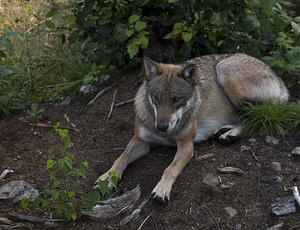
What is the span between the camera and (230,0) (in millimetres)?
5199

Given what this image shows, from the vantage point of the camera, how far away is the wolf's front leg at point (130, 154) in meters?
4.37

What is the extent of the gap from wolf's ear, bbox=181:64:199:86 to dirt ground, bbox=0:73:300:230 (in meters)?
0.94

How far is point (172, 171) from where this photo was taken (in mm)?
4047

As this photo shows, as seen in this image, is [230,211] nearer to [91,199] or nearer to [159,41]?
[91,199]

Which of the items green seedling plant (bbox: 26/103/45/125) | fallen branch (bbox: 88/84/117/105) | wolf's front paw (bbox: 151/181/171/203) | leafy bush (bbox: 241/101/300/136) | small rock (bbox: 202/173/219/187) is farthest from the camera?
fallen branch (bbox: 88/84/117/105)

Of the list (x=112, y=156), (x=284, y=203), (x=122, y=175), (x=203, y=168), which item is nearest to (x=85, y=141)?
(x=112, y=156)

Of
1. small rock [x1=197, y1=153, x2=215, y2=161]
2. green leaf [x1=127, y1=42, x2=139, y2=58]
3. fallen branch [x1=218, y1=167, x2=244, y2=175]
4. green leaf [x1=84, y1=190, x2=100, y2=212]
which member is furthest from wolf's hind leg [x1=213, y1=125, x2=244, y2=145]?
green leaf [x1=84, y1=190, x2=100, y2=212]

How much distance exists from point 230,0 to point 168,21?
0.97 metres

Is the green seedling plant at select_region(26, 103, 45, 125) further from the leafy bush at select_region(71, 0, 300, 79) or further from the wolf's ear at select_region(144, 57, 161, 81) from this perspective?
the wolf's ear at select_region(144, 57, 161, 81)

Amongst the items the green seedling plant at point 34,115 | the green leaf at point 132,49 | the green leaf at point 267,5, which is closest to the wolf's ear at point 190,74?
the green leaf at point 267,5

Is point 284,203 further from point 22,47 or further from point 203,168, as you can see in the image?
point 22,47

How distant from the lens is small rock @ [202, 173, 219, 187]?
3836mm

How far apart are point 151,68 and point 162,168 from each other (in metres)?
1.24

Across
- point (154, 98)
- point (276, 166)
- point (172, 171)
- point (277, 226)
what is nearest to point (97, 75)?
point (154, 98)
